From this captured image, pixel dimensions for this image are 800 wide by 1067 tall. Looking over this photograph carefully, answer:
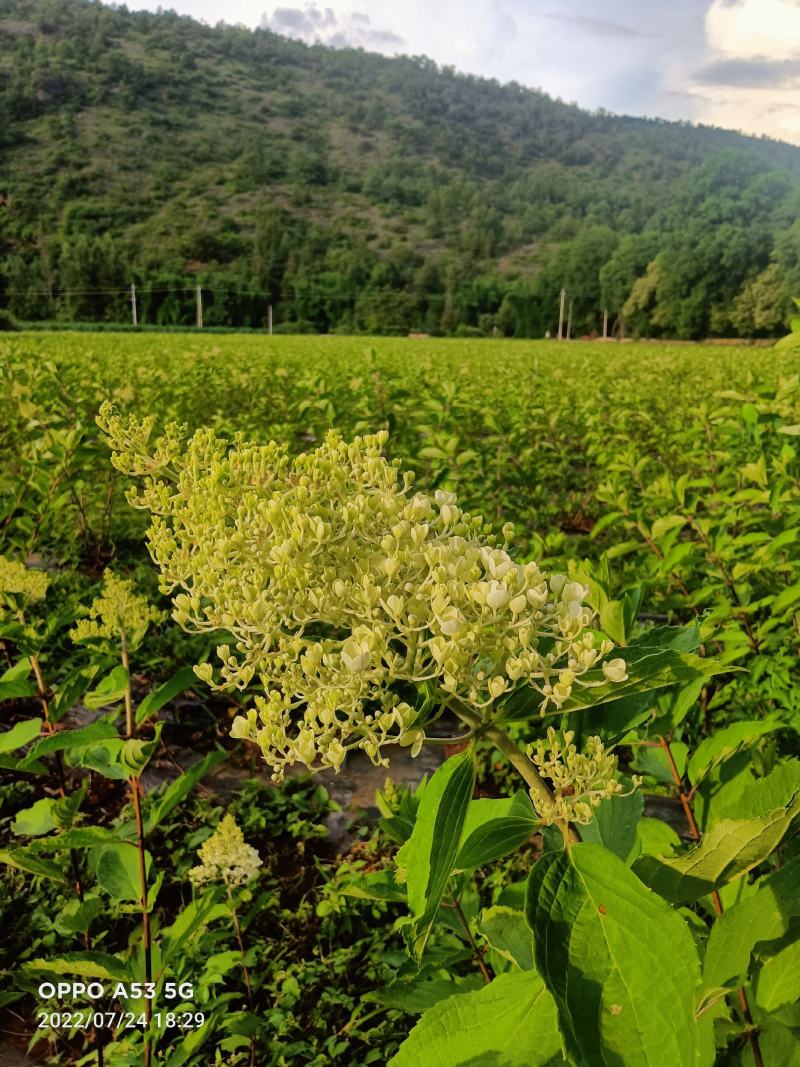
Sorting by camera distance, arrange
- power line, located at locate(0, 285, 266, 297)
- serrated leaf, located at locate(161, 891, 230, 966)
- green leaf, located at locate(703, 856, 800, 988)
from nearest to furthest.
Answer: green leaf, located at locate(703, 856, 800, 988), serrated leaf, located at locate(161, 891, 230, 966), power line, located at locate(0, 285, 266, 297)

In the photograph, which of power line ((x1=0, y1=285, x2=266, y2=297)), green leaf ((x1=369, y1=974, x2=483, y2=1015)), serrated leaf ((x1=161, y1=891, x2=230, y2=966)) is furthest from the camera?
power line ((x1=0, y1=285, x2=266, y2=297))

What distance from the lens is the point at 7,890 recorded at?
284 centimetres

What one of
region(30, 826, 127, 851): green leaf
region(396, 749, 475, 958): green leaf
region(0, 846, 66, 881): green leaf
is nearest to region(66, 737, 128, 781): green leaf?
region(30, 826, 127, 851): green leaf

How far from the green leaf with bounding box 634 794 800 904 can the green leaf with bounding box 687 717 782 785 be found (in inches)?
16.3

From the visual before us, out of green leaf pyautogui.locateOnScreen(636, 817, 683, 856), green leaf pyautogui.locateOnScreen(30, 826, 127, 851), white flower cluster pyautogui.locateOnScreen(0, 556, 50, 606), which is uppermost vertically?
white flower cluster pyautogui.locateOnScreen(0, 556, 50, 606)

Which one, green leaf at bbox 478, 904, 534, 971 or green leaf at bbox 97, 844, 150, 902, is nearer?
green leaf at bbox 478, 904, 534, 971

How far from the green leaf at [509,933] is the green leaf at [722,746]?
1.47 ft

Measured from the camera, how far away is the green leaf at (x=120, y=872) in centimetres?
186

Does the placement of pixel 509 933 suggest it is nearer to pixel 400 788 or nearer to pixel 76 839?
pixel 76 839

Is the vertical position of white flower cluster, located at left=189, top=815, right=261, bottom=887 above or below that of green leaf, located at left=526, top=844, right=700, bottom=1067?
below

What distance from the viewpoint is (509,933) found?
3.84ft

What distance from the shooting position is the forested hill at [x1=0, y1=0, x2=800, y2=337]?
233 feet

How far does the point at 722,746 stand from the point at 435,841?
30.9 inches

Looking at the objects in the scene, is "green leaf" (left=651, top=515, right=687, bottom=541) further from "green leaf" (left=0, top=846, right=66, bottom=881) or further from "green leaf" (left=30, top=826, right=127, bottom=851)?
"green leaf" (left=0, top=846, right=66, bottom=881)
